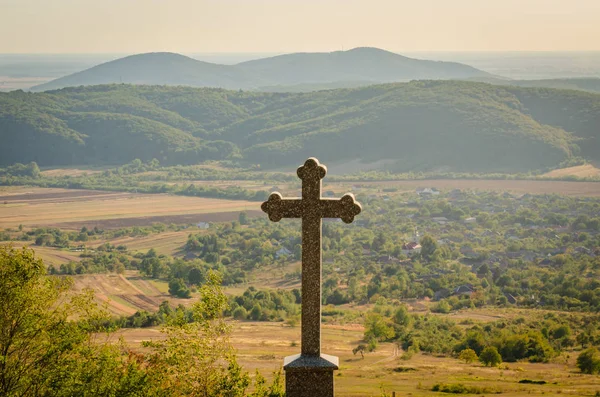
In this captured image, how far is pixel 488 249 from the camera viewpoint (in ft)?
344

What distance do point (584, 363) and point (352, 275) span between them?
144 ft

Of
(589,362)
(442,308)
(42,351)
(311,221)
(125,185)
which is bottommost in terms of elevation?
(442,308)

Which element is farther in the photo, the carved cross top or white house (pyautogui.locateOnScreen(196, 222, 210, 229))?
white house (pyautogui.locateOnScreen(196, 222, 210, 229))

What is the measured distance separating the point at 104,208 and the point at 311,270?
429 ft

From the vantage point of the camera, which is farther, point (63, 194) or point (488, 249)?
point (63, 194)

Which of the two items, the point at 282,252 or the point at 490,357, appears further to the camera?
the point at 282,252

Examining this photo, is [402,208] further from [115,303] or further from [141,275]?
[115,303]

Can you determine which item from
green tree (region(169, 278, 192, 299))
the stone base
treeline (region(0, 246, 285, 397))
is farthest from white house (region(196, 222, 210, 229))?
the stone base

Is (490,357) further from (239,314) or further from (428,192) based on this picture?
(428,192)

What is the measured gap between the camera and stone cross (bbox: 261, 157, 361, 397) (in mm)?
10203

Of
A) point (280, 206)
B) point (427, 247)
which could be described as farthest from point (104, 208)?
point (280, 206)

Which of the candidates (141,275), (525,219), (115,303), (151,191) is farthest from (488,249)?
(151,191)

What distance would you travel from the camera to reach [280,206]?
10.6 meters

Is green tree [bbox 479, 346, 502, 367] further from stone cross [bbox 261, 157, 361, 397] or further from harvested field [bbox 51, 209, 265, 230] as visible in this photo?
harvested field [bbox 51, 209, 265, 230]
